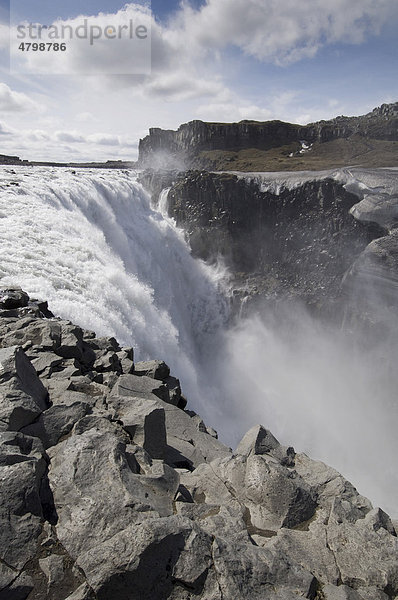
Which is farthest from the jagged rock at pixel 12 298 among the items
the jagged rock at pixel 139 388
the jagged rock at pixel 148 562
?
the jagged rock at pixel 148 562

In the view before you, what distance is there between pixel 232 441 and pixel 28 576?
19758 mm

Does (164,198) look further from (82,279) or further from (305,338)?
(82,279)

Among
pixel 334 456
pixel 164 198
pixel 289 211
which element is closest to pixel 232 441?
pixel 334 456

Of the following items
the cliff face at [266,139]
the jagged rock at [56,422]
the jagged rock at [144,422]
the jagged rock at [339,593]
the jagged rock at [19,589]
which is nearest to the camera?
the jagged rock at [19,589]

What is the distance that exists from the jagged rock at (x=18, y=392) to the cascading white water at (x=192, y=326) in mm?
7199

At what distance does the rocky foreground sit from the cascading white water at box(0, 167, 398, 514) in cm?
822

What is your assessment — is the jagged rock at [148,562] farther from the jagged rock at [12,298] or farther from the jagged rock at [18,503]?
the jagged rock at [12,298]

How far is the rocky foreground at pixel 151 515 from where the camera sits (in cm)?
411

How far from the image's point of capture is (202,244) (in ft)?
132

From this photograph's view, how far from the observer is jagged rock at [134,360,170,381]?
11.0m

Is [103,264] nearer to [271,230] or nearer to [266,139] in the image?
[271,230]

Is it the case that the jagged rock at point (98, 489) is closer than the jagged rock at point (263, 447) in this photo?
Yes

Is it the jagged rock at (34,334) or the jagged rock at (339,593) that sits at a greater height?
the jagged rock at (34,334)

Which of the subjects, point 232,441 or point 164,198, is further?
point 164,198
